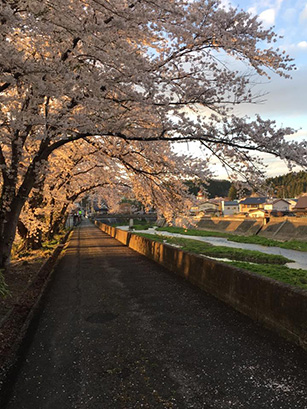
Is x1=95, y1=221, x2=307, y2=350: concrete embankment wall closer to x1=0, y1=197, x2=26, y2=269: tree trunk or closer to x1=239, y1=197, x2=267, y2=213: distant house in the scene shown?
x1=0, y1=197, x2=26, y2=269: tree trunk

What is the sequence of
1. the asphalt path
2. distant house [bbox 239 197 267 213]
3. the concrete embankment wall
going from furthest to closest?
distant house [bbox 239 197 267 213] → the concrete embankment wall → the asphalt path

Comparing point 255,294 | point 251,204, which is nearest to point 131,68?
A: point 255,294

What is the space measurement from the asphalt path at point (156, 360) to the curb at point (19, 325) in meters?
0.14

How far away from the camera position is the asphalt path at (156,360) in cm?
341

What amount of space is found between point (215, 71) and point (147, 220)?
86.1 m

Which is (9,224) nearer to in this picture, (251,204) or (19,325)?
(19,325)

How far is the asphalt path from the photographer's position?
341 centimetres

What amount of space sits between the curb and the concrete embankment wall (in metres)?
4.49

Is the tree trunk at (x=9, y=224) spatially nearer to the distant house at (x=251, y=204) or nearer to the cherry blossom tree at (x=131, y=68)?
the cherry blossom tree at (x=131, y=68)

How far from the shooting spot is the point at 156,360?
433 cm

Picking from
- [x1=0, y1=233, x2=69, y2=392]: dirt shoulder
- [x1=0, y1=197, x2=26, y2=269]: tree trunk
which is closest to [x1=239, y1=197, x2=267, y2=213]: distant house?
[x1=0, y1=233, x2=69, y2=392]: dirt shoulder

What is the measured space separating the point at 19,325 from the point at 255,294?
5240mm

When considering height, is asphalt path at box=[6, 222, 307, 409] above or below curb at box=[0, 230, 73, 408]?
above

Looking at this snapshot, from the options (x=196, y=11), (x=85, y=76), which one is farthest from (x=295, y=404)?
(x=196, y=11)
